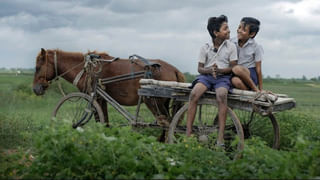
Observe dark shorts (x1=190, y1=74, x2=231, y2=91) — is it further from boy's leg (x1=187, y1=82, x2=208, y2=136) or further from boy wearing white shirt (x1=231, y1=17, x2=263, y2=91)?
boy wearing white shirt (x1=231, y1=17, x2=263, y2=91)

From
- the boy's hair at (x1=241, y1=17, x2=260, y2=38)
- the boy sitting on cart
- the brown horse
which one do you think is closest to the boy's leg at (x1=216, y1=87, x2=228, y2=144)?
the boy sitting on cart

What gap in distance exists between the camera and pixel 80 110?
8742mm

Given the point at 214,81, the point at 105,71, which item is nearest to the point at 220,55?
the point at 214,81

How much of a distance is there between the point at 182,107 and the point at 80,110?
214 centimetres

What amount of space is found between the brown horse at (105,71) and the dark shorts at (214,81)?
1618 mm

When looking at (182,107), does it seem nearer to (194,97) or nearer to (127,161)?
(194,97)

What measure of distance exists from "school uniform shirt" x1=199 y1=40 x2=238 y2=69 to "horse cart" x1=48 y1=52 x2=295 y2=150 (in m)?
0.42

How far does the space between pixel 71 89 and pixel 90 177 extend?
1505cm

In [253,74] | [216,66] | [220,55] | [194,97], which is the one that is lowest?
[194,97]

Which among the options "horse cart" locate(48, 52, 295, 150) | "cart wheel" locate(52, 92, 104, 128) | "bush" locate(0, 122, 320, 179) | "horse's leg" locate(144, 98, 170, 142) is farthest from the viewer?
"cart wheel" locate(52, 92, 104, 128)

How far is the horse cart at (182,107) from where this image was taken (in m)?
6.86

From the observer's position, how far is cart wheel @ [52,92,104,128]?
855 centimetres

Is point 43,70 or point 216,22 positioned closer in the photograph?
point 216,22

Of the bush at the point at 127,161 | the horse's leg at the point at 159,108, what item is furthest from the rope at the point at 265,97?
the horse's leg at the point at 159,108
